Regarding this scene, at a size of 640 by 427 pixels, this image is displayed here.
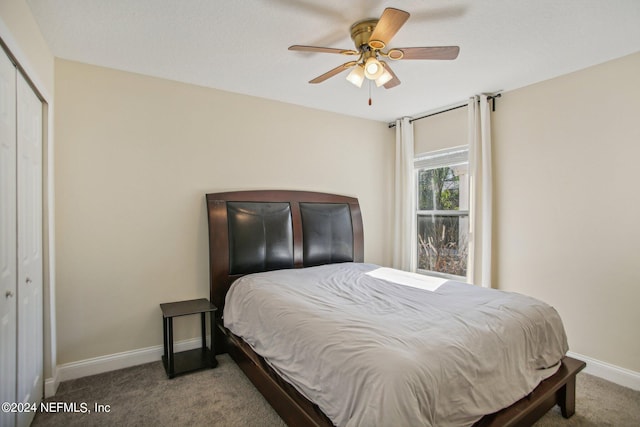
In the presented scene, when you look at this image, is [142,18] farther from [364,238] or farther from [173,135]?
[364,238]

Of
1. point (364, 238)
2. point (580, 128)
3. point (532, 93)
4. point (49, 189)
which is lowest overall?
point (364, 238)

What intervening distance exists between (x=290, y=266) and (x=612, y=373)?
2892 mm

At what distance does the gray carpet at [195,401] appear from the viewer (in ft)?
6.78

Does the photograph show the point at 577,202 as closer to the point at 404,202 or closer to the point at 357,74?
the point at 404,202

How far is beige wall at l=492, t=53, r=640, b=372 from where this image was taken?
2568 millimetres

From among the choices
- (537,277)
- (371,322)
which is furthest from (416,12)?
(537,277)

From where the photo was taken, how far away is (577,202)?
2.83m

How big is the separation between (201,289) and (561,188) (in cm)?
350

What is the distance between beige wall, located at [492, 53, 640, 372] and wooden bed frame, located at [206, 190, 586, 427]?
858mm

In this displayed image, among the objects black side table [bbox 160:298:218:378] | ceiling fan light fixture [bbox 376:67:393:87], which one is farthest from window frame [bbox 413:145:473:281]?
black side table [bbox 160:298:218:378]

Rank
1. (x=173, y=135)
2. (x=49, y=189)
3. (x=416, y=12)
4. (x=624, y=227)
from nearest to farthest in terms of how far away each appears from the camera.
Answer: (x=416, y=12), (x=49, y=189), (x=624, y=227), (x=173, y=135)

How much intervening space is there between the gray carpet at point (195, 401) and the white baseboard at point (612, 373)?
6 centimetres

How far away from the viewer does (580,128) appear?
281 centimetres

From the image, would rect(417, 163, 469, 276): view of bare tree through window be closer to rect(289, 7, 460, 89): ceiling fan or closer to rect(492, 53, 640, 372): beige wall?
rect(492, 53, 640, 372): beige wall
